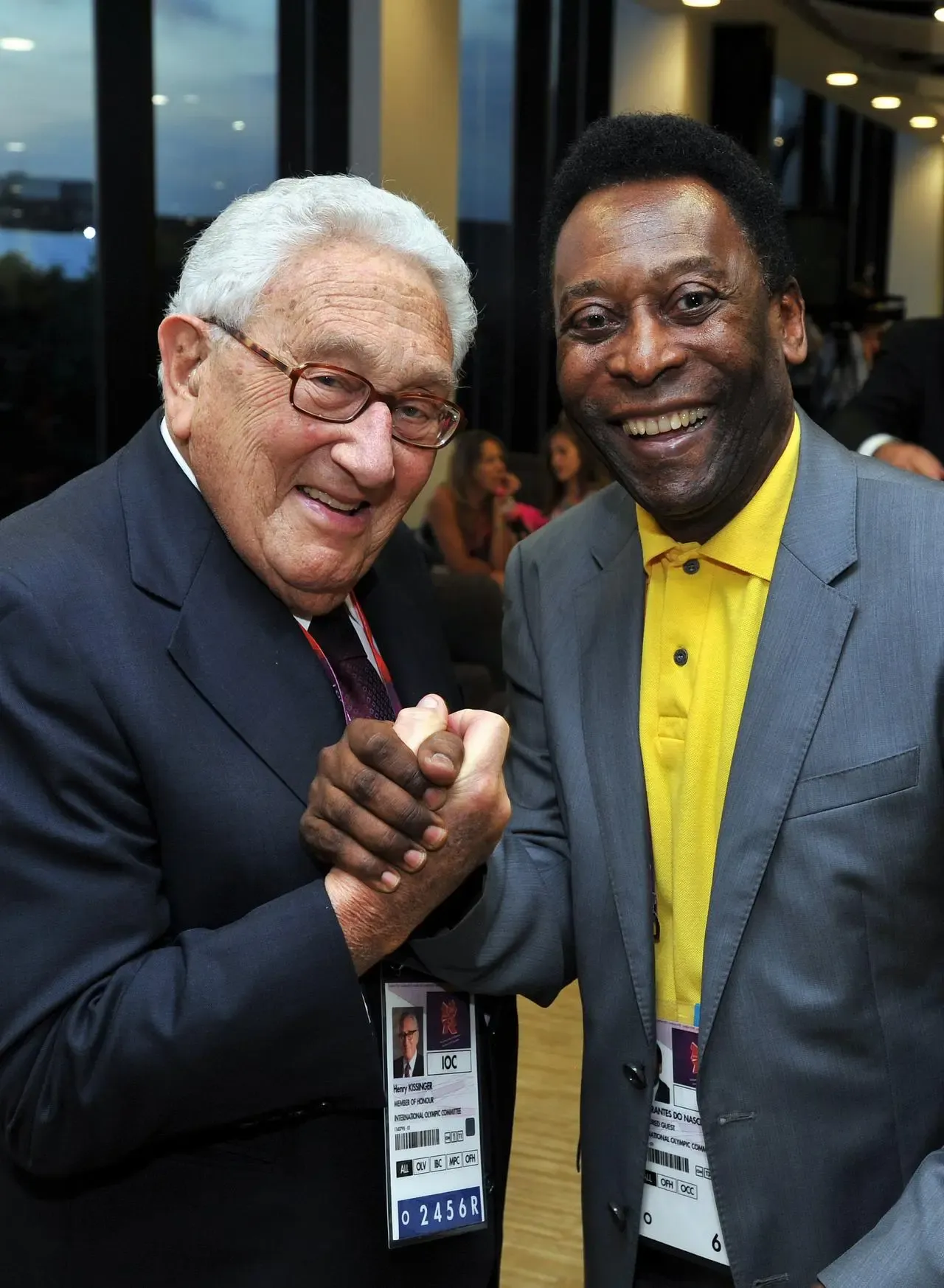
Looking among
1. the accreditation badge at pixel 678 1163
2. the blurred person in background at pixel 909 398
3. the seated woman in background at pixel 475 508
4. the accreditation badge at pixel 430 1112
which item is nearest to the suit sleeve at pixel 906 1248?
the accreditation badge at pixel 678 1163

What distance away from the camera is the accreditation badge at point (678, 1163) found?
1.54m

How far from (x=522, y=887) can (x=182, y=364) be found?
2.28ft

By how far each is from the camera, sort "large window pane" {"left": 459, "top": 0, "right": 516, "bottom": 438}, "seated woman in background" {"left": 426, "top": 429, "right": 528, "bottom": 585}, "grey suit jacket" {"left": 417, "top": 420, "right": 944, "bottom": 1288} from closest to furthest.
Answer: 1. "grey suit jacket" {"left": 417, "top": 420, "right": 944, "bottom": 1288}
2. "seated woman in background" {"left": 426, "top": 429, "right": 528, "bottom": 585}
3. "large window pane" {"left": 459, "top": 0, "right": 516, "bottom": 438}

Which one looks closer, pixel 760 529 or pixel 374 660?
pixel 760 529

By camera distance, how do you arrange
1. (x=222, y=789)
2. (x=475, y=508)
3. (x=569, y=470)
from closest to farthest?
(x=222, y=789), (x=475, y=508), (x=569, y=470)

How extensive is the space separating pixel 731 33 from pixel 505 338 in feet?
11.8

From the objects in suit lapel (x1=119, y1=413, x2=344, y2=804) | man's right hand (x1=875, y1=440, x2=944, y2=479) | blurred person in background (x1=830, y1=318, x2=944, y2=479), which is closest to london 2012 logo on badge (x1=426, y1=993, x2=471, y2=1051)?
suit lapel (x1=119, y1=413, x2=344, y2=804)

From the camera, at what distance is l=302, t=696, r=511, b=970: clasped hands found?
4.24ft

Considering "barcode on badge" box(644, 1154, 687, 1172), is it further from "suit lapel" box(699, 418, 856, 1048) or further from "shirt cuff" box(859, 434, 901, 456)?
"shirt cuff" box(859, 434, 901, 456)

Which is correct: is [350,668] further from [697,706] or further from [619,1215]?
[619,1215]

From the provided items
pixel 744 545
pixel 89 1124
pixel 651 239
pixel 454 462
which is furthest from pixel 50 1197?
pixel 454 462

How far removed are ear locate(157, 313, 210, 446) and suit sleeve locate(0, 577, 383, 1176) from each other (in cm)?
28

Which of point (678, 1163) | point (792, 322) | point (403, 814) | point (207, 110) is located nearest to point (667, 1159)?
point (678, 1163)

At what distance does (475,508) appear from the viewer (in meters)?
6.80
